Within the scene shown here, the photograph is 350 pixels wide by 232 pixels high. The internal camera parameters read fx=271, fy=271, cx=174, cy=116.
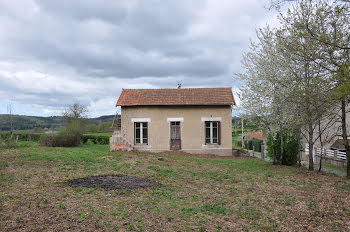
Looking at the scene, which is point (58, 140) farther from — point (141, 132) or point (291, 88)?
point (291, 88)

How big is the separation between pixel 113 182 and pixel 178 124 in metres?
A: 11.0

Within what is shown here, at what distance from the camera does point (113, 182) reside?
27.2ft

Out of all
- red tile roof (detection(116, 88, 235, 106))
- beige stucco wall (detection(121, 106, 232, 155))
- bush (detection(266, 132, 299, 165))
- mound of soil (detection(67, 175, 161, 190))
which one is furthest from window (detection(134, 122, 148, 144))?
mound of soil (detection(67, 175, 161, 190))

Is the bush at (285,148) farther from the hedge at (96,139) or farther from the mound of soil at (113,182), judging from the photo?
the hedge at (96,139)

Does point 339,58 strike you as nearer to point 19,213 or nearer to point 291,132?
point 291,132

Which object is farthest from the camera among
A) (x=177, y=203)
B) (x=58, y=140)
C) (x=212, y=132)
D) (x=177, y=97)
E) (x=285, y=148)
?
(x=58, y=140)

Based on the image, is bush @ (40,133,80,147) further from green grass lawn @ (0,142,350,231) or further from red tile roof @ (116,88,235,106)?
green grass lawn @ (0,142,350,231)

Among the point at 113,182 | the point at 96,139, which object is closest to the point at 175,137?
the point at 113,182

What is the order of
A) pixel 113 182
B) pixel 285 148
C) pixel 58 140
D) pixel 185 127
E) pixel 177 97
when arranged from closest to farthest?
pixel 113 182, pixel 285 148, pixel 185 127, pixel 177 97, pixel 58 140

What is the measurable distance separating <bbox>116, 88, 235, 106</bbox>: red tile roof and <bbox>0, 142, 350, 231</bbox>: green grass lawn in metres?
8.88

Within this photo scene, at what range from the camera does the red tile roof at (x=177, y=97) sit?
1878cm

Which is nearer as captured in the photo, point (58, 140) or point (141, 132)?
point (141, 132)

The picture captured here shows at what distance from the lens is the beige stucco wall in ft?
61.8

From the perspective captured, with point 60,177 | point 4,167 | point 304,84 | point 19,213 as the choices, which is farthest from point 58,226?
point 304,84
